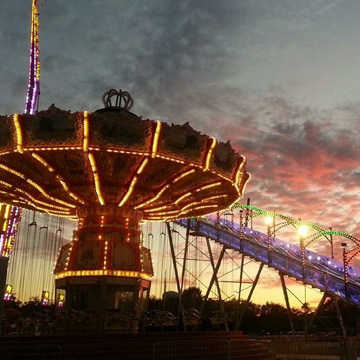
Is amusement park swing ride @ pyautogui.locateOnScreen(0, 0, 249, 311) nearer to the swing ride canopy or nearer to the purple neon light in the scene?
the swing ride canopy

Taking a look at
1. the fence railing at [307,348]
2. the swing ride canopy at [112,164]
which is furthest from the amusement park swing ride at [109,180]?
the fence railing at [307,348]

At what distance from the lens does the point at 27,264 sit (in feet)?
86.5

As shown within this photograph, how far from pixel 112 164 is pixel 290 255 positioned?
2031 centimetres

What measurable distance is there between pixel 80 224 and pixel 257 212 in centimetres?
2024

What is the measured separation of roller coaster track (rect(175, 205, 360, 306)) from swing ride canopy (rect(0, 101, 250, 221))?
1099 cm

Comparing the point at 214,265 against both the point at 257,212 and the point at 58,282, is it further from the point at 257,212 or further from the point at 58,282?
the point at 58,282

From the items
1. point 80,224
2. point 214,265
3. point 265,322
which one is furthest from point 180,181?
point 265,322

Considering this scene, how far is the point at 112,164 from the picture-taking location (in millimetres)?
16391

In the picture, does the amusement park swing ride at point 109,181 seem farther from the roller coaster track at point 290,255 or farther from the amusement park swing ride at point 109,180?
the roller coaster track at point 290,255

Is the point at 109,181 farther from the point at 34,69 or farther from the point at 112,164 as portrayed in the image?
the point at 34,69

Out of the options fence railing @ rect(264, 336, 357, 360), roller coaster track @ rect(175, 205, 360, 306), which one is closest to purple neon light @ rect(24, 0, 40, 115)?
roller coaster track @ rect(175, 205, 360, 306)

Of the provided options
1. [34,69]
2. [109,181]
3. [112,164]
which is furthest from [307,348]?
[34,69]

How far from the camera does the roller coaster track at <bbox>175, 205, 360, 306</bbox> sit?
92.9 feet

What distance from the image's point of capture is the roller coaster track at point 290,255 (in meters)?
28.3
